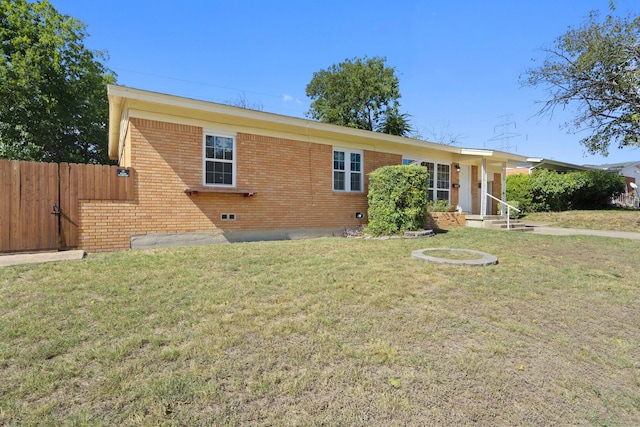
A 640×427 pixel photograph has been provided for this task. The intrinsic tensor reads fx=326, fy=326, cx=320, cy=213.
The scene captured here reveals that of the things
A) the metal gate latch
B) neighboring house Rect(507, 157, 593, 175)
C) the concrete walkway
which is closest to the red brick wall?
the metal gate latch

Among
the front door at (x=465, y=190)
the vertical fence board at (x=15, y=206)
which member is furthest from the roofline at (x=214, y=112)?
the front door at (x=465, y=190)

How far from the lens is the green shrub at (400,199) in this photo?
9.73 m

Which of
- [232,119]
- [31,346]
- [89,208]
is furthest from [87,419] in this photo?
[232,119]

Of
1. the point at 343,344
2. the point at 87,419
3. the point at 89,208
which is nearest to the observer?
the point at 87,419

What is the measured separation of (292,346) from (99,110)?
2279 centimetres

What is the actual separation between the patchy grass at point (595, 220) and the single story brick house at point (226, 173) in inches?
350

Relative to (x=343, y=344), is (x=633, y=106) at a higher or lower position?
higher

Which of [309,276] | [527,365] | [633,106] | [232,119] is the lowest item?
[527,365]

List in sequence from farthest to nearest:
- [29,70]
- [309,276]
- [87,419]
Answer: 1. [29,70]
2. [309,276]
3. [87,419]

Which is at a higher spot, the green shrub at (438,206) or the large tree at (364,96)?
the large tree at (364,96)

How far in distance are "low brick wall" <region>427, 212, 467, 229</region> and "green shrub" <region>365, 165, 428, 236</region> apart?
252cm

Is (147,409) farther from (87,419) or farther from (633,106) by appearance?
(633,106)

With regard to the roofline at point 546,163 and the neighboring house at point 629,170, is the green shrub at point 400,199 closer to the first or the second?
the roofline at point 546,163

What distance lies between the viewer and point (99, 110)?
1994cm
